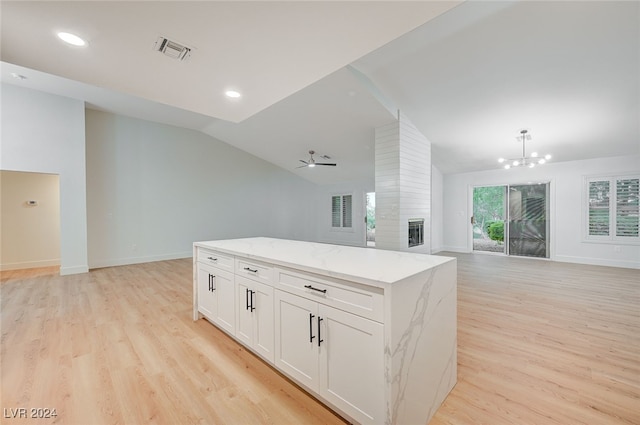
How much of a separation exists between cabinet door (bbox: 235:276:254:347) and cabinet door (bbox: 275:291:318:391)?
0.38 m

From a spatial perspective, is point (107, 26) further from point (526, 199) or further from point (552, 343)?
point (526, 199)

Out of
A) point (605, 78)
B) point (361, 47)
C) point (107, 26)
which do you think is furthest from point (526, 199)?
point (107, 26)

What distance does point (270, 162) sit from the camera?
934 centimetres

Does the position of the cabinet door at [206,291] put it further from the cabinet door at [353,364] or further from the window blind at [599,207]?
the window blind at [599,207]

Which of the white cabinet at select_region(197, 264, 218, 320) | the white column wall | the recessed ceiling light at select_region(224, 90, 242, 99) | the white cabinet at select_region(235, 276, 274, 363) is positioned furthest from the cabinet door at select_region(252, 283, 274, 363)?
the white column wall

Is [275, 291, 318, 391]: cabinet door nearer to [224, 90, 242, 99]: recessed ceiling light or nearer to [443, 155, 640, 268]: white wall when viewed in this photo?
[224, 90, 242, 99]: recessed ceiling light

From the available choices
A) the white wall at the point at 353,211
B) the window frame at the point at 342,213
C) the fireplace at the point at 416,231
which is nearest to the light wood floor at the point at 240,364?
the fireplace at the point at 416,231

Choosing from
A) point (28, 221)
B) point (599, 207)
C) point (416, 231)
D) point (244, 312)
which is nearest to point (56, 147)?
point (28, 221)

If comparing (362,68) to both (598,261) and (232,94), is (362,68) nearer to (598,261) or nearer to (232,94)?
(232,94)

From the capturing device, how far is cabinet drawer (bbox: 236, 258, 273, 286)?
2.00m

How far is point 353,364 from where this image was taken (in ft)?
4.69

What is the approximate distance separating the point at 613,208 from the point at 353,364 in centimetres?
778

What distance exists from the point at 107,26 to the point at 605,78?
5.57 m

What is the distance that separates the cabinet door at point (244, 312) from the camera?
86.1 inches
